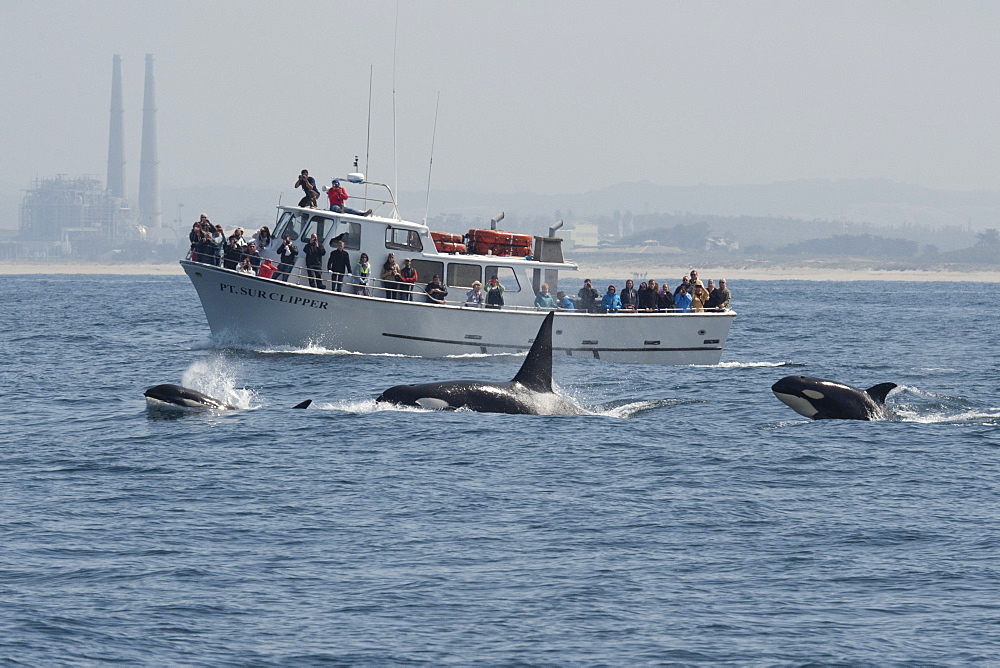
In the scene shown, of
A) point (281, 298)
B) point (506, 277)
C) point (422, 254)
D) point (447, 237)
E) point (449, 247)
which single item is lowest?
point (281, 298)

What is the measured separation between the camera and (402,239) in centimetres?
3788

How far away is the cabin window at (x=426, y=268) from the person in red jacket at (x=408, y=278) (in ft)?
2.68

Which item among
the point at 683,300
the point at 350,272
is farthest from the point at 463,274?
the point at 683,300

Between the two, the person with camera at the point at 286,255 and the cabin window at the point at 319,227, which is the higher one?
the cabin window at the point at 319,227

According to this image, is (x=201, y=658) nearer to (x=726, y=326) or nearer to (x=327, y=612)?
(x=327, y=612)

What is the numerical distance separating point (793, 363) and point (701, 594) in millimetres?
29191

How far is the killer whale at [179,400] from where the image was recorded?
23.8m

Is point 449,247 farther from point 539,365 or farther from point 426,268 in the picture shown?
point 539,365

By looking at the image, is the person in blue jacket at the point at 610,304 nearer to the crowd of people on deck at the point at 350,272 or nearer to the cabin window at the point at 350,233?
the crowd of people on deck at the point at 350,272

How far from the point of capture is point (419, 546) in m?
14.6

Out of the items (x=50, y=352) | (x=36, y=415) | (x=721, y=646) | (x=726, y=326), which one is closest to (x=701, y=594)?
(x=721, y=646)

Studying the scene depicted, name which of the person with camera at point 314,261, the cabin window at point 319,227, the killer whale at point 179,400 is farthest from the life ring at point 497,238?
the killer whale at point 179,400

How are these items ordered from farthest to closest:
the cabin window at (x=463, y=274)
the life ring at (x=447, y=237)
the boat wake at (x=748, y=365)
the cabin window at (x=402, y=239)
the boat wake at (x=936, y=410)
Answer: the life ring at (x=447, y=237) < the boat wake at (x=748, y=365) < the cabin window at (x=463, y=274) < the cabin window at (x=402, y=239) < the boat wake at (x=936, y=410)

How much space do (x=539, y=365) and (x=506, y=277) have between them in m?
15.5
